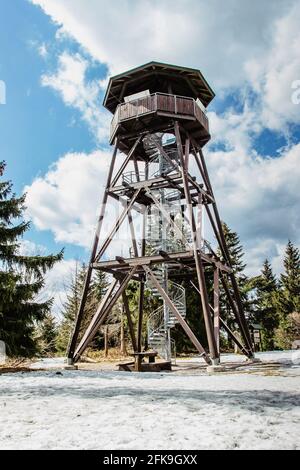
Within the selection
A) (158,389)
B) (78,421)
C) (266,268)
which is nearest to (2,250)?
(158,389)

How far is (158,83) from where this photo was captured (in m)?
17.1

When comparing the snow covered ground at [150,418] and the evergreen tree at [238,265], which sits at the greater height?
the evergreen tree at [238,265]

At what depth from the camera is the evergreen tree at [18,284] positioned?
541 inches

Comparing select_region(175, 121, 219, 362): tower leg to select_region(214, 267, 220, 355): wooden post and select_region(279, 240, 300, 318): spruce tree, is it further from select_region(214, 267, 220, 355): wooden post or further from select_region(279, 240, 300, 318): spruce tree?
select_region(279, 240, 300, 318): spruce tree

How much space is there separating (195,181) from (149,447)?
13.4 metres

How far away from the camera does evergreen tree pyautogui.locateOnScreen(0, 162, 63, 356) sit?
45.1ft

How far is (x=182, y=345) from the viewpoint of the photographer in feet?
84.2

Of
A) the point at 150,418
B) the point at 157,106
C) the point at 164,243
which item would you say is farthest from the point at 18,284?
the point at 150,418

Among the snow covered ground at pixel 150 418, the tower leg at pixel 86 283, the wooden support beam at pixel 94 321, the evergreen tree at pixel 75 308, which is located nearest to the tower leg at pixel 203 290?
the tower leg at pixel 86 283

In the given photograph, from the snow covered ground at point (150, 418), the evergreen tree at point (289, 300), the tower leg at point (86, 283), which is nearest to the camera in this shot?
the snow covered ground at point (150, 418)

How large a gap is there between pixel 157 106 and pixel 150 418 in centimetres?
1328

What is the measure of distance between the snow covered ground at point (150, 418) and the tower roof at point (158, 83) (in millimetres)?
13313

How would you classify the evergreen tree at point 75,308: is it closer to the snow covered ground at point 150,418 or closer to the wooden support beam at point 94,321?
the wooden support beam at point 94,321

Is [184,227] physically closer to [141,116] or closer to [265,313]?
[141,116]
